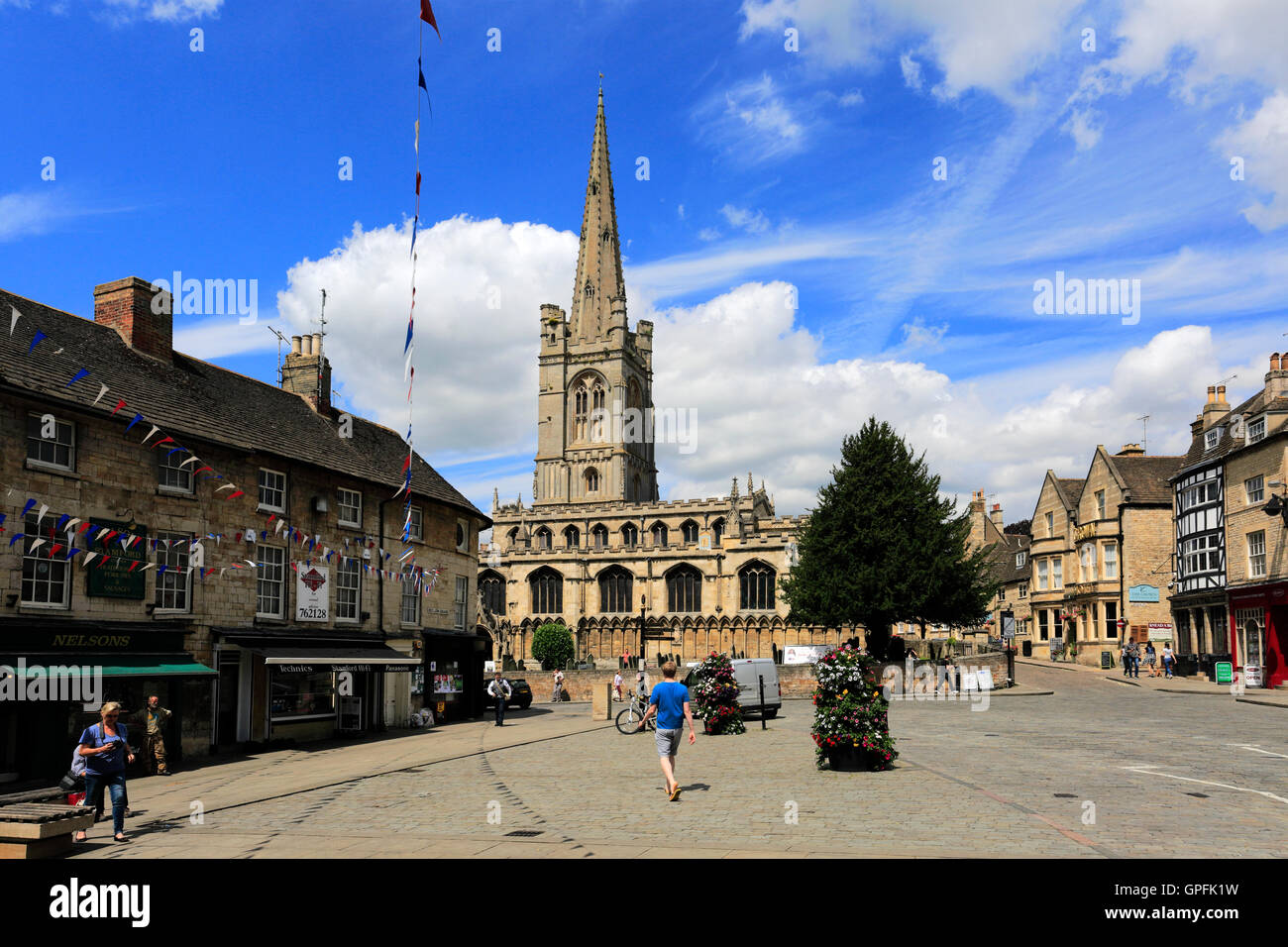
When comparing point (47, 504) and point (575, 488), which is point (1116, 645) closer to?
point (47, 504)

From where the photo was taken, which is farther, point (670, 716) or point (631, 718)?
point (631, 718)

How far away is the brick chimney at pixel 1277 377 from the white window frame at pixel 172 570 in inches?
1552

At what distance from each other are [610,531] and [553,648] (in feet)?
91.4

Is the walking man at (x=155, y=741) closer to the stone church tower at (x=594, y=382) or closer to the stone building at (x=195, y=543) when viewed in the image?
the stone building at (x=195, y=543)

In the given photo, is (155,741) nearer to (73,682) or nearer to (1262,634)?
(73,682)

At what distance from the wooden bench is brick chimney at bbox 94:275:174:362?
51.4 ft

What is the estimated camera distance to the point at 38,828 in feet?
32.1

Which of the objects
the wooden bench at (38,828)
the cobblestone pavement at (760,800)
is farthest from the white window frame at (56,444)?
the wooden bench at (38,828)

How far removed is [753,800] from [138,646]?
13.8 m

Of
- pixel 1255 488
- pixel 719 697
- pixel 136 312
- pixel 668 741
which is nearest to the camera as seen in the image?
pixel 668 741

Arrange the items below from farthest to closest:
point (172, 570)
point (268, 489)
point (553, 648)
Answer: point (553, 648)
point (268, 489)
point (172, 570)

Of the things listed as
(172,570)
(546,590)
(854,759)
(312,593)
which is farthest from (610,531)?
(854,759)

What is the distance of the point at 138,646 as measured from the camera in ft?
64.3
